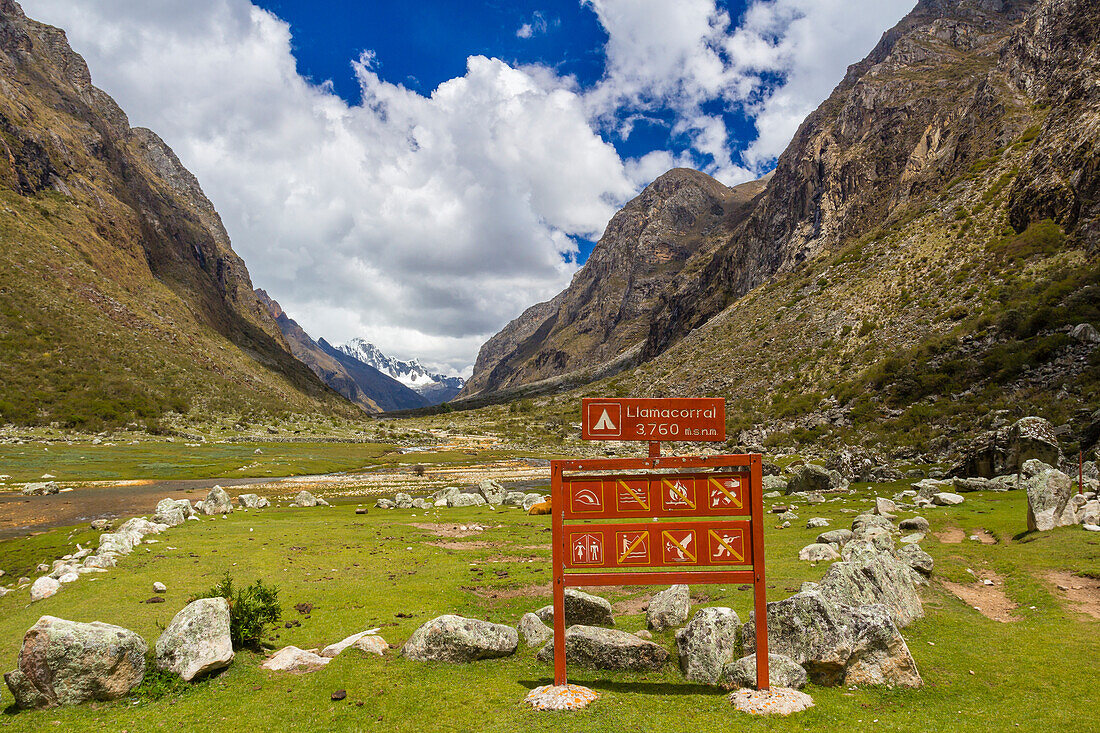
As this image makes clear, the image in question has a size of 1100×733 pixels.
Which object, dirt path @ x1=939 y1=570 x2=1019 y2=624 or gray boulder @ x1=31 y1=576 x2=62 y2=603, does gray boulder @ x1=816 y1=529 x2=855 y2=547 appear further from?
gray boulder @ x1=31 y1=576 x2=62 y2=603

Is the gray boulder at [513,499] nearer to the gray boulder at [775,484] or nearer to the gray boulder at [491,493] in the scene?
the gray boulder at [491,493]

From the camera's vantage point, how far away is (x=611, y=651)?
10398 millimetres

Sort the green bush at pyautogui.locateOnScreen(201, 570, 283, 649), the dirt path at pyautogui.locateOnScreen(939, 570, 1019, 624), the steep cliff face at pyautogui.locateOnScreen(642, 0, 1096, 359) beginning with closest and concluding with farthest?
the green bush at pyautogui.locateOnScreen(201, 570, 283, 649)
the dirt path at pyautogui.locateOnScreen(939, 570, 1019, 624)
the steep cliff face at pyautogui.locateOnScreen(642, 0, 1096, 359)

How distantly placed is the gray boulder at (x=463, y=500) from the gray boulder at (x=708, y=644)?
30.1 m

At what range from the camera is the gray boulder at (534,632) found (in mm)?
11914

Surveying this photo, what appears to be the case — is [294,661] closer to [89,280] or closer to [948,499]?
[948,499]

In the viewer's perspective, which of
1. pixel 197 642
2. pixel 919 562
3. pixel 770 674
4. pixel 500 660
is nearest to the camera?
pixel 770 674

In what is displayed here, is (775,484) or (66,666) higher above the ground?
(66,666)

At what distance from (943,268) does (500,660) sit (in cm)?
7042

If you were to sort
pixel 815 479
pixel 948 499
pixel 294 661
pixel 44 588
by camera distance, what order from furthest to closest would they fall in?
pixel 815 479
pixel 948 499
pixel 44 588
pixel 294 661

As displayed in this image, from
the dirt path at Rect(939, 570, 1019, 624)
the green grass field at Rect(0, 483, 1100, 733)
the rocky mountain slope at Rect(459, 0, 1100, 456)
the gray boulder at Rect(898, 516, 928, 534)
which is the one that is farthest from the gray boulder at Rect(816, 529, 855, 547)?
the rocky mountain slope at Rect(459, 0, 1100, 456)

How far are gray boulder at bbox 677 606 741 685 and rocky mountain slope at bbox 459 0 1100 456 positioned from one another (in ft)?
99.3

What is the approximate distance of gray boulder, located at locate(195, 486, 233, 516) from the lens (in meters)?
30.8

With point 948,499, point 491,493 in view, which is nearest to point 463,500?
point 491,493
